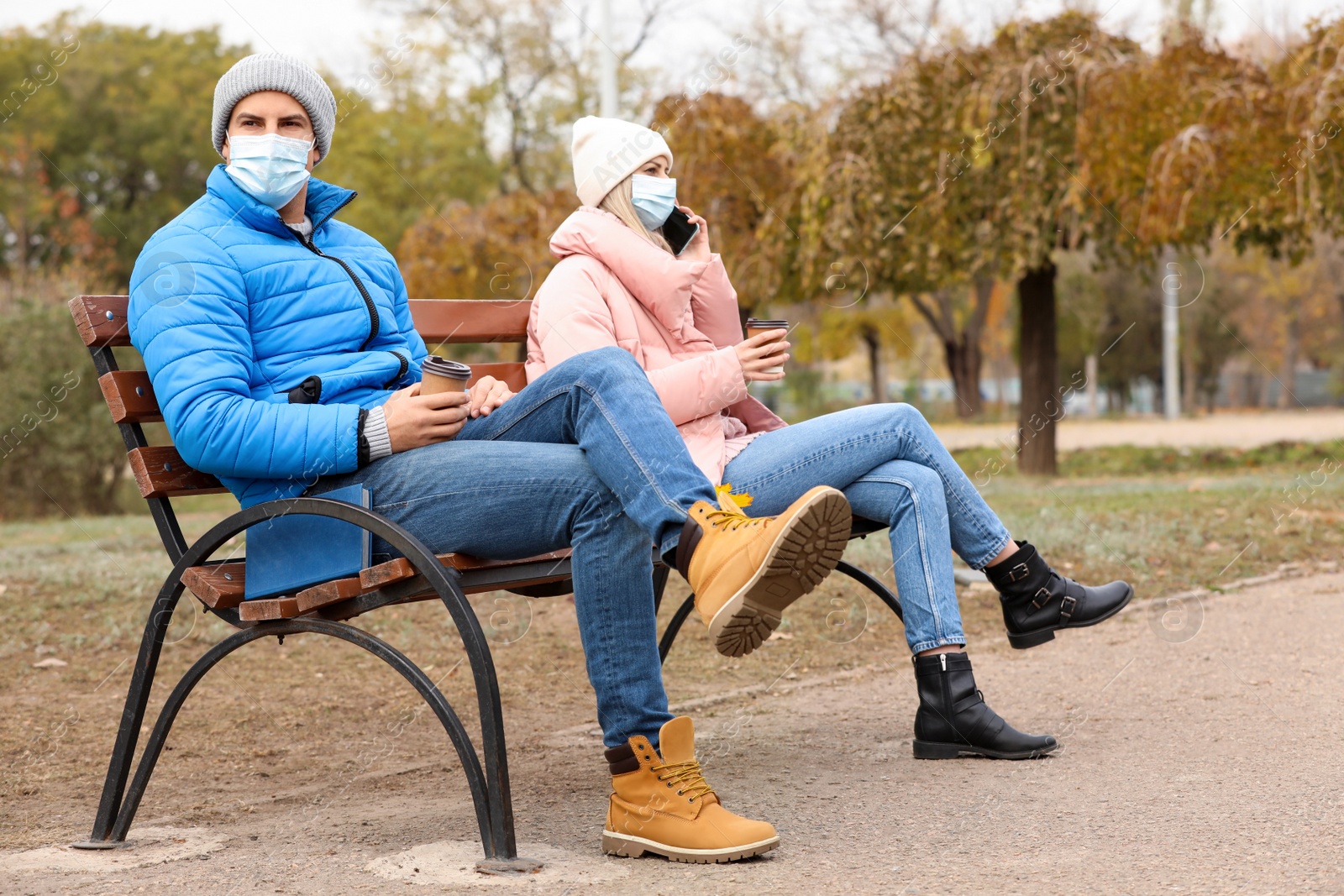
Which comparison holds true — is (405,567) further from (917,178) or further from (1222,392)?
(1222,392)

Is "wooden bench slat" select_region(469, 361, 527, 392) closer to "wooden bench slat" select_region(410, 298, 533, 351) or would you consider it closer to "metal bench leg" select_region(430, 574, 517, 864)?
"wooden bench slat" select_region(410, 298, 533, 351)

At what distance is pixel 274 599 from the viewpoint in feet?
8.70

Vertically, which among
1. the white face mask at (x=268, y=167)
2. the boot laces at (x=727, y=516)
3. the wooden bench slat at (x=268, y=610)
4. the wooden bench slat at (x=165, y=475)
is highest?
the white face mask at (x=268, y=167)

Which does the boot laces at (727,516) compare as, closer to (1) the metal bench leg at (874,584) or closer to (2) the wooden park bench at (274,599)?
(2) the wooden park bench at (274,599)

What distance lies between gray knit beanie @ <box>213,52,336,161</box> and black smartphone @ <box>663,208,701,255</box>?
864 mm

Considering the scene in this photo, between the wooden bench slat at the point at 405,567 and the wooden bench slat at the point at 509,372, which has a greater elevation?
the wooden bench slat at the point at 509,372

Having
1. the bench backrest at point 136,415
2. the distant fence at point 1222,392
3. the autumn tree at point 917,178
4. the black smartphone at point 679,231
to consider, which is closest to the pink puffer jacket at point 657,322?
the black smartphone at point 679,231

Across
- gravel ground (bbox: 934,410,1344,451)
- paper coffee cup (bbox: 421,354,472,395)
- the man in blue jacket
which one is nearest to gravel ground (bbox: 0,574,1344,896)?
the man in blue jacket

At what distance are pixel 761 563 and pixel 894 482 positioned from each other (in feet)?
2.76

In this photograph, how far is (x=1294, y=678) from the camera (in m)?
3.88

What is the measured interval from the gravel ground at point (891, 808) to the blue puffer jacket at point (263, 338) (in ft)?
2.43

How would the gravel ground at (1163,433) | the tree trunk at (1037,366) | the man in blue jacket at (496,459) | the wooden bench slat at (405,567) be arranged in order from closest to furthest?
1. the man in blue jacket at (496,459)
2. the wooden bench slat at (405,567)
3. the tree trunk at (1037,366)
4. the gravel ground at (1163,433)

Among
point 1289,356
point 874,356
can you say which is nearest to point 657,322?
point 874,356

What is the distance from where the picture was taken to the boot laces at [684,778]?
244 cm
